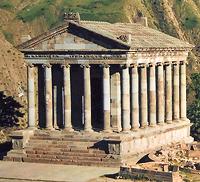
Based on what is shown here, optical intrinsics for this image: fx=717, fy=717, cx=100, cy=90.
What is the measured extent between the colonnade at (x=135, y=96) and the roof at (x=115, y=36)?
6.07ft

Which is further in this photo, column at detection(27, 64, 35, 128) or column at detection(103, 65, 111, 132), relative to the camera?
column at detection(27, 64, 35, 128)

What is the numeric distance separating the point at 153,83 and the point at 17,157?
14219 millimetres

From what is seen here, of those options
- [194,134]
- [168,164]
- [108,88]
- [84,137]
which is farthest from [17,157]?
[194,134]

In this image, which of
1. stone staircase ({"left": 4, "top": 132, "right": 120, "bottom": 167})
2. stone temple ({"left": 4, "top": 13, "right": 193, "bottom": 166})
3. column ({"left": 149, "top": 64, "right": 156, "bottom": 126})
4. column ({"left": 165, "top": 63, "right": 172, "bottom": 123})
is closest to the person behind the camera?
stone staircase ({"left": 4, "top": 132, "right": 120, "bottom": 167})

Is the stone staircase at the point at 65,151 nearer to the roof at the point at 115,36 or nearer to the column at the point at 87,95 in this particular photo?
the column at the point at 87,95

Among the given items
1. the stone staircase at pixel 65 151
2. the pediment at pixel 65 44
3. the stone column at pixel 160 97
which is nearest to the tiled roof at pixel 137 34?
the pediment at pixel 65 44

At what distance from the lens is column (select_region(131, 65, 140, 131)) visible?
6184cm

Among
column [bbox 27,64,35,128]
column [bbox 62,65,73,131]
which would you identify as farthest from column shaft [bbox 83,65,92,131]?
column [bbox 27,64,35,128]

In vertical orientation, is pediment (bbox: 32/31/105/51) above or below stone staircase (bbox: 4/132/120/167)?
above

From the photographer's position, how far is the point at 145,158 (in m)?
60.9

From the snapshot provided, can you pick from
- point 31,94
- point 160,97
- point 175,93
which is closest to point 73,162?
point 31,94

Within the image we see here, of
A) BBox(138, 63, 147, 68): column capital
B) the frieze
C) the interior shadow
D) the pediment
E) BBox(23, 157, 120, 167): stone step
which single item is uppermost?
the pediment

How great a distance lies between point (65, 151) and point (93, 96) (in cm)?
684

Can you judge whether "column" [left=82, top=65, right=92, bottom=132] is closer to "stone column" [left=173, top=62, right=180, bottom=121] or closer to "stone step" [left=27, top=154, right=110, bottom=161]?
"stone step" [left=27, top=154, right=110, bottom=161]
